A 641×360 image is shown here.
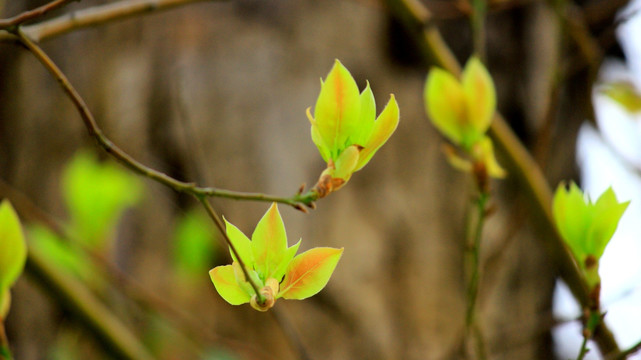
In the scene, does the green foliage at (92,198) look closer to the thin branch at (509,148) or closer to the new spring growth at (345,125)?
the thin branch at (509,148)

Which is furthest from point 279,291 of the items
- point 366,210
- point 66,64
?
point 66,64

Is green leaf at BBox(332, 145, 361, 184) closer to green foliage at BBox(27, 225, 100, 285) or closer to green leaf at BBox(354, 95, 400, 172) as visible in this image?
green leaf at BBox(354, 95, 400, 172)

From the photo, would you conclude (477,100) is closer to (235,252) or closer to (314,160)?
(235,252)

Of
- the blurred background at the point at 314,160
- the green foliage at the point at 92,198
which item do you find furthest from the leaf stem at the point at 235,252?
the blurred background at the point at 314,160

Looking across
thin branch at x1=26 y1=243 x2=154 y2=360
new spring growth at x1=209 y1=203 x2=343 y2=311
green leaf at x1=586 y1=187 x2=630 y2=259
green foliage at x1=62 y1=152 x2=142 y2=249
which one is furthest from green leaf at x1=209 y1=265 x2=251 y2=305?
green foliage at x1=62 y1=152 x2=142 y2=249

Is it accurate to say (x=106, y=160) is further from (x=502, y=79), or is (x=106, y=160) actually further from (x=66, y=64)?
(x=502, y=79)
